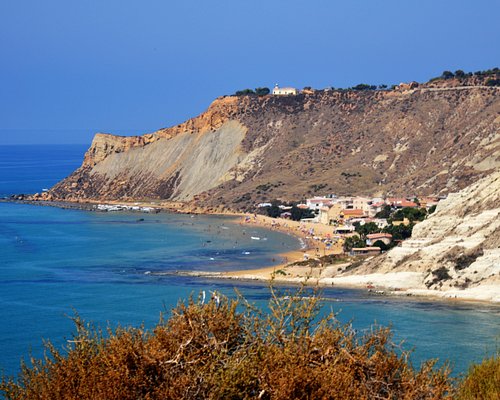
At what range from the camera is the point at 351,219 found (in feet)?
286

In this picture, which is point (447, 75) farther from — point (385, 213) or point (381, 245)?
point (381, 245)

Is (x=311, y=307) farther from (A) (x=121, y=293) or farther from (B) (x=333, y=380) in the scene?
(A) (x=121, y=293)

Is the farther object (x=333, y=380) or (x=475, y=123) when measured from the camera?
(x=475, y=123)

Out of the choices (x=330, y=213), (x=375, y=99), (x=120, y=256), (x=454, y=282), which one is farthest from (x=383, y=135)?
(x=454, y=282)

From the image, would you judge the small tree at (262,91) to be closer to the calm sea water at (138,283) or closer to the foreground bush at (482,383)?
the calm sea water at (138,283)

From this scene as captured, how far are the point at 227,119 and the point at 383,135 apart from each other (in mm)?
27008

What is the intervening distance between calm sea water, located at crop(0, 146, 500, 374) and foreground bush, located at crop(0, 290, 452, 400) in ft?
8.75

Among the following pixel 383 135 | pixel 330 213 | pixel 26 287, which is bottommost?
pixel 26 287

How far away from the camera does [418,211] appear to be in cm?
7775

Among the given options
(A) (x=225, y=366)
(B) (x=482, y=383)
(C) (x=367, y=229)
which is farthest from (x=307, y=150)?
(A) (x=225, y=366)

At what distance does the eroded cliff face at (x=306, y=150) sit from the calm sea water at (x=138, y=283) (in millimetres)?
14959

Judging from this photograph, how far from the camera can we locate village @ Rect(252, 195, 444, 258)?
72312mm

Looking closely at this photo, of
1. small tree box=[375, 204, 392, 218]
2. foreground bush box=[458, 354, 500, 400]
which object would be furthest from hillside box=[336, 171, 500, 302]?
foreground bush box=[458, 354, 500, 400]

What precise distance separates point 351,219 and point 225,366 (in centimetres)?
7255
